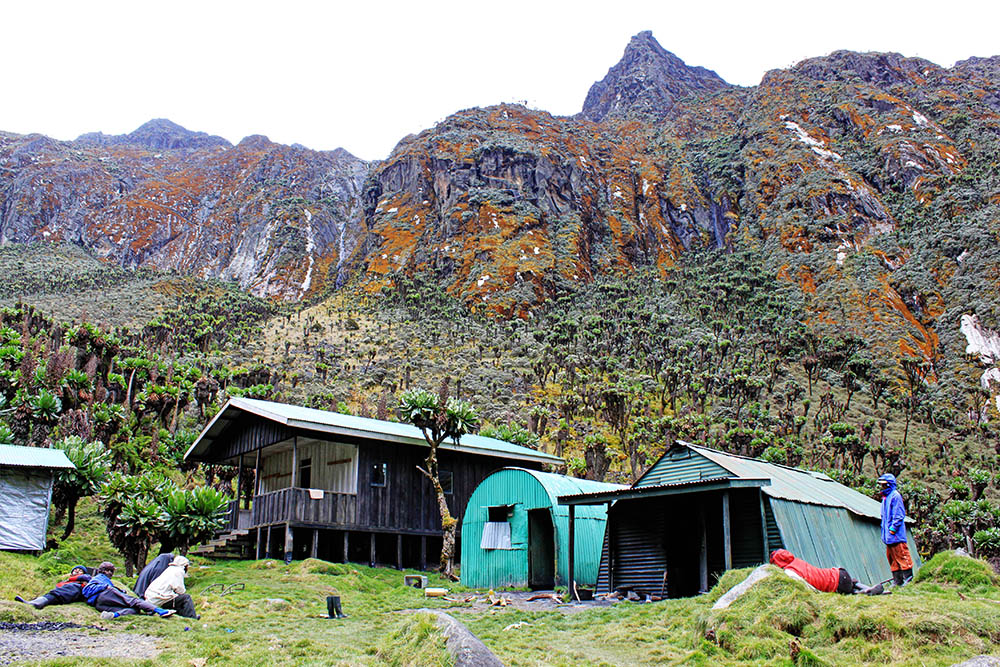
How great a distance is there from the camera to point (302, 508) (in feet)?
74.6

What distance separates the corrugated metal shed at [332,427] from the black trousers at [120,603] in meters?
10.00

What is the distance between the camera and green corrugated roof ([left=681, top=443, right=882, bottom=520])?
1633cm

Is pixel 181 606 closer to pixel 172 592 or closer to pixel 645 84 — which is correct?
pixel 172 592

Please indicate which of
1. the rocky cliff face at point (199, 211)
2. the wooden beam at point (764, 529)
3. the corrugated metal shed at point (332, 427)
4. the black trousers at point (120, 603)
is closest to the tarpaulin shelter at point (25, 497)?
the corrugated metal shed at point (332, 427)

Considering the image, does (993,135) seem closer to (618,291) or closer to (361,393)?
(618,291)

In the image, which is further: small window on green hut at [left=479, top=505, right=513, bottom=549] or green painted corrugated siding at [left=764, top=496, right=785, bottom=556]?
small window on green hut at [left=479, top=505, right=513, bottom=549]

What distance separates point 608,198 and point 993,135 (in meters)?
53.0

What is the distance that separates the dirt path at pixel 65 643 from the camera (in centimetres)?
803

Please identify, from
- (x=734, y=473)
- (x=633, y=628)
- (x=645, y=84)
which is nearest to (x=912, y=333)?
(x=734, y=473)

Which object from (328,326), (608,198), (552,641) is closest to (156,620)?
(552,641)

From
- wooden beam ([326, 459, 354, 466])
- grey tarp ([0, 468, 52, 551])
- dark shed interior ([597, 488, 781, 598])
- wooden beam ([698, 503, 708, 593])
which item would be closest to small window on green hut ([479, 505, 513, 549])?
dark shed interior ([597, 488, 781, 598])

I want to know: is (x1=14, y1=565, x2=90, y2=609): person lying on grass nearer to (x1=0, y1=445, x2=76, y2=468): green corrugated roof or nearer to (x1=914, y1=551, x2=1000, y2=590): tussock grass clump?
(x1=0, y1=445, x2=76, y2=468): green corrugated roof

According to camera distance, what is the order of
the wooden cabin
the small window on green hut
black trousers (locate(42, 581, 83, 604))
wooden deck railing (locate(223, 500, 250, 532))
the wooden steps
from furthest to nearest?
→ wooden deck railing (locate(223, 500, 250, 532)) < the wooden steps < the wooden cabin < the small window on green hut < black trousers (locate(42, 581, 83, 604))

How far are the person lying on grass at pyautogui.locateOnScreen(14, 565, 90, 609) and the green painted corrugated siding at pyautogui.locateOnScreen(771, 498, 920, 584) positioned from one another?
526 inches
